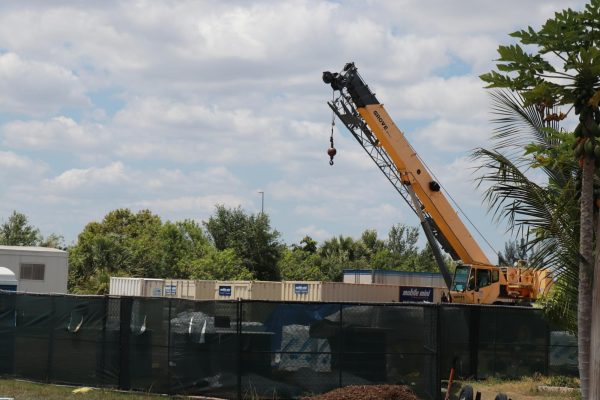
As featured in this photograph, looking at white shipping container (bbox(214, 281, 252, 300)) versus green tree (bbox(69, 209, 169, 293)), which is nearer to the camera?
white shipping container (bbox(214, 281, 252, 300))

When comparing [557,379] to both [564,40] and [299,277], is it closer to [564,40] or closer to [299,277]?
[564,40]

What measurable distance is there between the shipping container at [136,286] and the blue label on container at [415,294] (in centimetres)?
1101

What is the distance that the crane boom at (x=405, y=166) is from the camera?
1208 inches

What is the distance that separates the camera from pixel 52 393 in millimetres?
16719

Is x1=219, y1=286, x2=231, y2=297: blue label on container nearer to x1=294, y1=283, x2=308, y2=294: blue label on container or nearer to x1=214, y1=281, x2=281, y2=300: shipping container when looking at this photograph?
x1=214, y1=281, x2=281, y2=300: shipping container

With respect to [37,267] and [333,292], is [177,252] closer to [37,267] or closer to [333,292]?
[333,292]

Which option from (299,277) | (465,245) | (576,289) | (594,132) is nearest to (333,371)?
(576,289)

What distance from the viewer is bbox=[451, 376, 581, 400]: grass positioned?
17.8 metres

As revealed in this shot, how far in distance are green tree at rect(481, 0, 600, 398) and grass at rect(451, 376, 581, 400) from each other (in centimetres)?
903

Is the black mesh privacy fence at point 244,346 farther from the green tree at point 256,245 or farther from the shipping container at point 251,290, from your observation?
the green tree at point 256,245

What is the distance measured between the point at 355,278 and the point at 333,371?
32.2 metres

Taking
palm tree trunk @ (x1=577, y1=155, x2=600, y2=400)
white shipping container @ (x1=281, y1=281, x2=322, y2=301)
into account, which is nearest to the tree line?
white shipping container @ (x1=281, y1=281, x2=322, y2=301)

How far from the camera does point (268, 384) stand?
15516mm

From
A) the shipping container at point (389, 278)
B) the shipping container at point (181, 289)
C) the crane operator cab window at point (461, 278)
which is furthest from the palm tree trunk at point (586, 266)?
the shipping container at point (389, 278)
